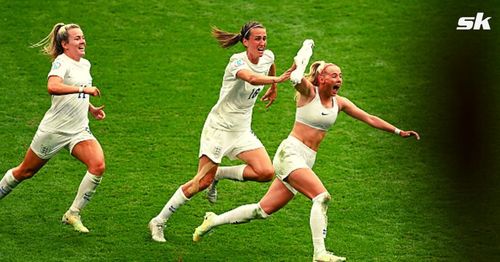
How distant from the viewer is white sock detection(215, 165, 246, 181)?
14.9m

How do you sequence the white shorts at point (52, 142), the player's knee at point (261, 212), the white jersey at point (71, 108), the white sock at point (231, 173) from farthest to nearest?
the white sock at point (231, 173) → the white shorts at point (52, 142) → the white jersey at point (71, 108) → the player's knee at point (261, 212)

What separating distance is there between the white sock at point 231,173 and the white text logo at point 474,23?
6651mm

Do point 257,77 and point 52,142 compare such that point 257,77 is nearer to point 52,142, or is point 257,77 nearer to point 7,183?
point 52,142

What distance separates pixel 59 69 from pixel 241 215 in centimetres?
246

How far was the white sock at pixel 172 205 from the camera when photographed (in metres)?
14.6

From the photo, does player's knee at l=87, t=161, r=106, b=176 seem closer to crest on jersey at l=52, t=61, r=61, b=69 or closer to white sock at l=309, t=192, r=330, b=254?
crest on jersey at l=52, t=61, r=61, b=69

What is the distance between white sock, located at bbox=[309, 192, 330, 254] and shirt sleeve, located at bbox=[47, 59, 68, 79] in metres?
3.00

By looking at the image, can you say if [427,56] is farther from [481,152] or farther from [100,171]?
[100,171]

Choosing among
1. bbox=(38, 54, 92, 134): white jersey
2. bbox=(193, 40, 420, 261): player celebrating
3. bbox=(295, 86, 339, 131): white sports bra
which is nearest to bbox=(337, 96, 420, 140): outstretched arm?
bbox=(193, 40, 420, 261): player celebrating

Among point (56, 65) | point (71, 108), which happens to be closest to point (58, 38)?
point (56, 65)

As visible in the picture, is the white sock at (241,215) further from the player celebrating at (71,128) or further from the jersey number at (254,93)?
the player celebrating at (71,128)

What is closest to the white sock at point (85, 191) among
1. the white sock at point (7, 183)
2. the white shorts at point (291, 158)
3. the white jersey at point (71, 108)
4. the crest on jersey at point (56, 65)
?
the white jersey at point (71, 108)

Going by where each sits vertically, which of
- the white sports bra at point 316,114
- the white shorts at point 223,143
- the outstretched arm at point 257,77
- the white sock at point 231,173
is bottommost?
the white sock at point 231,173

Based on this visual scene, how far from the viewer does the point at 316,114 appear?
13773mm
